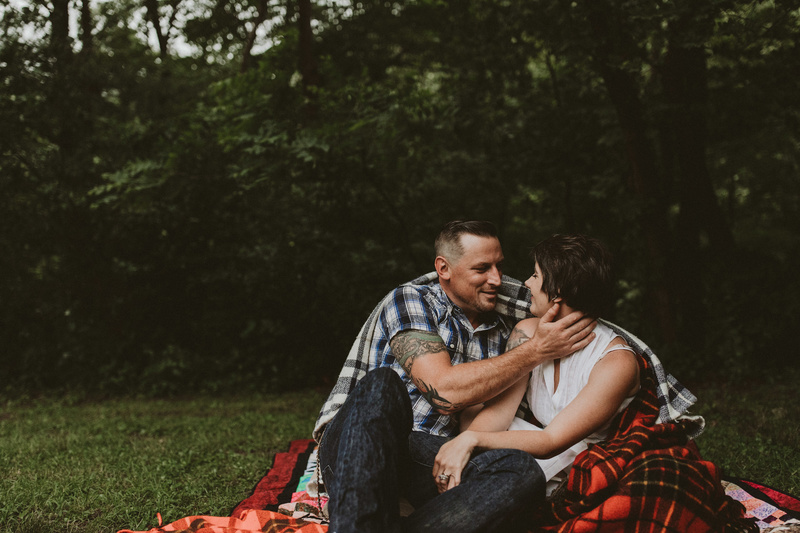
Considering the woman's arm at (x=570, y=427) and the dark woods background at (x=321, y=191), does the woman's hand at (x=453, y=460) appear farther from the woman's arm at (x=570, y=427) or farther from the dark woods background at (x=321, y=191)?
the dark woods background at (x=321, y=191)

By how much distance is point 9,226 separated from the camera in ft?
25.4

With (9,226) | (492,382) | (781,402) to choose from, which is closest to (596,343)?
(492,382)

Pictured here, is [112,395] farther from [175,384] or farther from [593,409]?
[593,409]

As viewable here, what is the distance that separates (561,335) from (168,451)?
11.7ft

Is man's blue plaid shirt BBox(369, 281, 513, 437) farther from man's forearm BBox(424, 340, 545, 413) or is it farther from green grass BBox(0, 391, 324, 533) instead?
green grass BBox(0, 391, 324, 533)

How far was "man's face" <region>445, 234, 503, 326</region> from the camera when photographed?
3.02 metres

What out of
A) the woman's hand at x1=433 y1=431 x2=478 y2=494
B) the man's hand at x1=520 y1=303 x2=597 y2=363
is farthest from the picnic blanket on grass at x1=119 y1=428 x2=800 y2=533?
the man's hand at x1=520 y1=303 x2=597 y2=363

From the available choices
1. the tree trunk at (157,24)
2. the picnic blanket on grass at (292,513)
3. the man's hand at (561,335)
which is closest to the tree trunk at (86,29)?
the tree trunk at (157,24)

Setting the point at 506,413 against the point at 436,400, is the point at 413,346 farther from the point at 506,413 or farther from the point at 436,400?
the point at 506,413

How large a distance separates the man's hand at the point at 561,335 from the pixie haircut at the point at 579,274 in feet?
0.20

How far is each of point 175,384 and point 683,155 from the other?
7356mm

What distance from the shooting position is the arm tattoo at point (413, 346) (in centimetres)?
276

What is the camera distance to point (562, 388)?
269 centimetres

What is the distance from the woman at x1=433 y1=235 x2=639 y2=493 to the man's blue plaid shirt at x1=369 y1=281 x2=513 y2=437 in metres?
0.21
